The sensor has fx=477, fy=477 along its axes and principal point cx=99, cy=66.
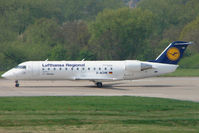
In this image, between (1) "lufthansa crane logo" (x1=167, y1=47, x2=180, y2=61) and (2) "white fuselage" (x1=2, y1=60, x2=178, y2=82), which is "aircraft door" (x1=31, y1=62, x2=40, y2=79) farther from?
(1) "lufthansa crane logo" (x1=167, y1=47, x2=180, y2=61)

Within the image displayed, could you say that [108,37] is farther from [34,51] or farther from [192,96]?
[192,96]

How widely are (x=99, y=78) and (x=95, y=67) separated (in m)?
1.09

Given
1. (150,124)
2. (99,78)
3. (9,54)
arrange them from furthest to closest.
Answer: (9,54), (99,78), (150,124)

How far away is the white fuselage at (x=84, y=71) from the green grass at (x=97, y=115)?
33.7 ft

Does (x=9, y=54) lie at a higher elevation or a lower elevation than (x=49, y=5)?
lower

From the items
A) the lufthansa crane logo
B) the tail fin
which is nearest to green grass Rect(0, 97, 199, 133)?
the tail fin

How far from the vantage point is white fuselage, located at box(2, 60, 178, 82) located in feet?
135

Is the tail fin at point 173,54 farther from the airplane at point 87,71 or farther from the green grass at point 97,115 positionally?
the green grass at point 97,115

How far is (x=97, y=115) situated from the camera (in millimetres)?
24344

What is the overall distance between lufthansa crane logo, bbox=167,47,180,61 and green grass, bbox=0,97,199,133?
12.4 m

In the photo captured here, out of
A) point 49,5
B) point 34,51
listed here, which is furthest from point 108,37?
point 49,5

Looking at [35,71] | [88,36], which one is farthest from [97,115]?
[88,36]

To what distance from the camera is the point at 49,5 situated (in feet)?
354

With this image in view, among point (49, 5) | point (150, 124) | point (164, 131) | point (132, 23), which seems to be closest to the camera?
point (164, 131)
